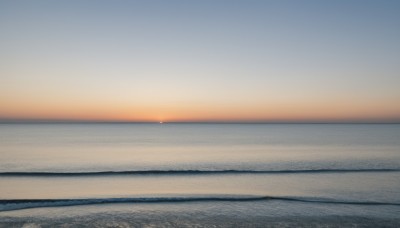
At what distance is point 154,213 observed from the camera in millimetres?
15367

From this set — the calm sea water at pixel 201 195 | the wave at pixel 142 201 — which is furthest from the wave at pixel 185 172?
the wave at pixel 142 201

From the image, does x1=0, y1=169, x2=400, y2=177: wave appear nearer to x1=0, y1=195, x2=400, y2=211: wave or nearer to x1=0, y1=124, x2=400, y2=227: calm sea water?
x1=0, y1=124, x2=400, y2=227: calm sea water

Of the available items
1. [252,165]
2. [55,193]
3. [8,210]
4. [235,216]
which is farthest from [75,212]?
[252,165]

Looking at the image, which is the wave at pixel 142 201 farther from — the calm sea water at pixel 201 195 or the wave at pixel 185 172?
the wave at pixel 185 172

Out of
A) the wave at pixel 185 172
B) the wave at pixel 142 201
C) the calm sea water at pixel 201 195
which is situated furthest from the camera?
the wave at pixel 185 172

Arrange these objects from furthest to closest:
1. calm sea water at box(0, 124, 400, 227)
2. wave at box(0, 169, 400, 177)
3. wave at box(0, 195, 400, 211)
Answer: wave at box(0, 169, 400, 177) → wave at box(0, 195, 400, 211) → calm sea water at box(0, 124, 400, 227)

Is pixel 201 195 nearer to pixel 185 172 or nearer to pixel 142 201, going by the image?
pixel 142 201

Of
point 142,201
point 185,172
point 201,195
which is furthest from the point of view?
point 185,172

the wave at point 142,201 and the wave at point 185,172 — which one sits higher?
the wave at point 142,201

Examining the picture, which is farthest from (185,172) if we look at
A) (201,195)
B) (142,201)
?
(142,201)

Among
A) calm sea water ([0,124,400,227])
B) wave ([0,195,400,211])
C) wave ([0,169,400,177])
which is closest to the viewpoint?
calm sea water ([0,124,400,227])

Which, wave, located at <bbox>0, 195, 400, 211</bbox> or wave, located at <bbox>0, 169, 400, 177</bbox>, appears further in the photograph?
wave, located at <bbox>0, 169, 400, 177</bbox>

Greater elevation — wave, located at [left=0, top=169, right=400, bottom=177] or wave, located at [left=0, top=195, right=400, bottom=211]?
wave, located at [left=0, top=195, right=400, bottom=211]

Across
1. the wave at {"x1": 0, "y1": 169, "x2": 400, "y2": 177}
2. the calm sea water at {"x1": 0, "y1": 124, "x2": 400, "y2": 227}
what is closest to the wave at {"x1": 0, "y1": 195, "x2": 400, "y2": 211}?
the calm sea water at {"x1": 0, "y1": 124, "x2": 400, "y2": 227}
